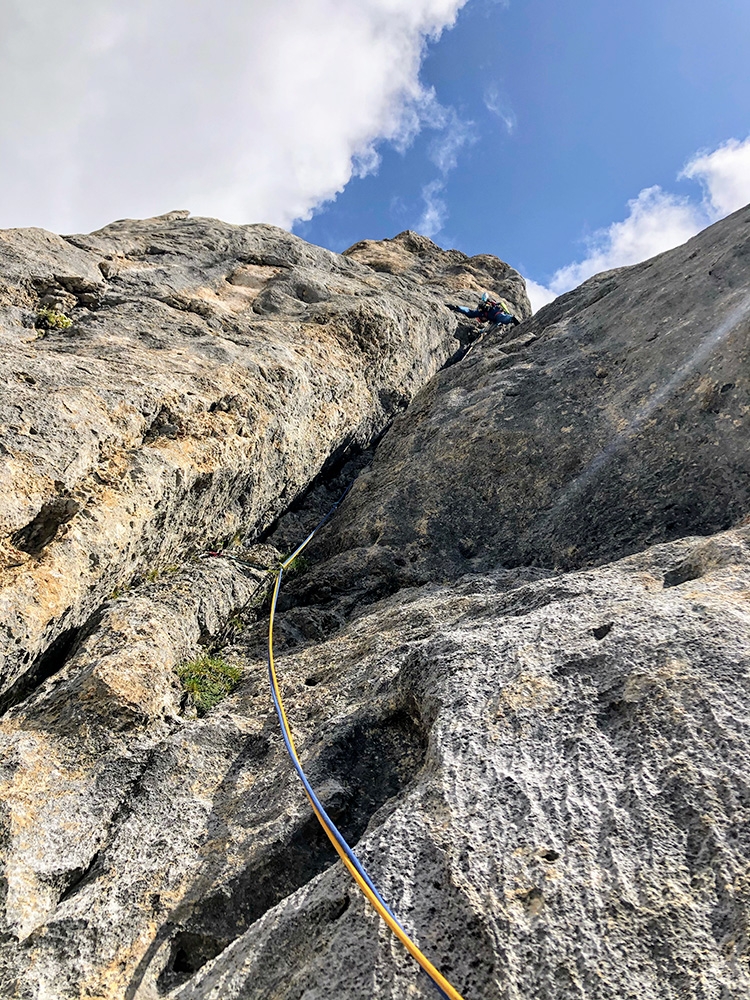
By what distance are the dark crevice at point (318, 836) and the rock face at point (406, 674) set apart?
23 mm

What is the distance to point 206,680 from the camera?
7.89m

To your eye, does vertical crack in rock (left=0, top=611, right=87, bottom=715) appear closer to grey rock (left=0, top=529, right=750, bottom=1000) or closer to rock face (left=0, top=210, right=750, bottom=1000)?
rock face (left=0, top=210, right=750, bottom=1000)

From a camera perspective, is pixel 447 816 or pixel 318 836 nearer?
pixel 447 816

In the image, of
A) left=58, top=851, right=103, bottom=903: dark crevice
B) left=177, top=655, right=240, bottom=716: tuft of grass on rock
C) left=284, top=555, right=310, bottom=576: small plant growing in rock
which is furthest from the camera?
left=284, top=555, right=310, bottom=576: small plant growing in rock

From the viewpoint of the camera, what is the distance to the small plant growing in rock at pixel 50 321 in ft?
37.8

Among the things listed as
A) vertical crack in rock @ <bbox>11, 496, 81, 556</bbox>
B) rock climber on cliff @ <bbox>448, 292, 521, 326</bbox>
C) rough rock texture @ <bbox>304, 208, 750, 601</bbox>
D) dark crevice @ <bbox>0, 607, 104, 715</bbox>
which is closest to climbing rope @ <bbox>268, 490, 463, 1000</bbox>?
dark crevice @ <bbox>0, 607, 104, 715</bbox>

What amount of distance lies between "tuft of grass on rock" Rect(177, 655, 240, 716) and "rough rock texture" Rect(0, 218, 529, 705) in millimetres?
1480

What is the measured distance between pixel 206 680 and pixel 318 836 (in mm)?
3020

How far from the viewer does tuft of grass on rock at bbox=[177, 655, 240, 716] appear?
7.62 metres

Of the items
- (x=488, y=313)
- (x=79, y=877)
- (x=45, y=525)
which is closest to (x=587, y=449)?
(x=45, y=525)

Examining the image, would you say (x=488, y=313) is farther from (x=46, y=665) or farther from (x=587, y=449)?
(x=46, y=665)

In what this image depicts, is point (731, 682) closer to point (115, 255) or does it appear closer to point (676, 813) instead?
point (676, 813)

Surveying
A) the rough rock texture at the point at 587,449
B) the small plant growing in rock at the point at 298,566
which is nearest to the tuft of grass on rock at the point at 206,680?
the rough rock texture at the point at 587,449

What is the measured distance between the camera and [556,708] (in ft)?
16.9
